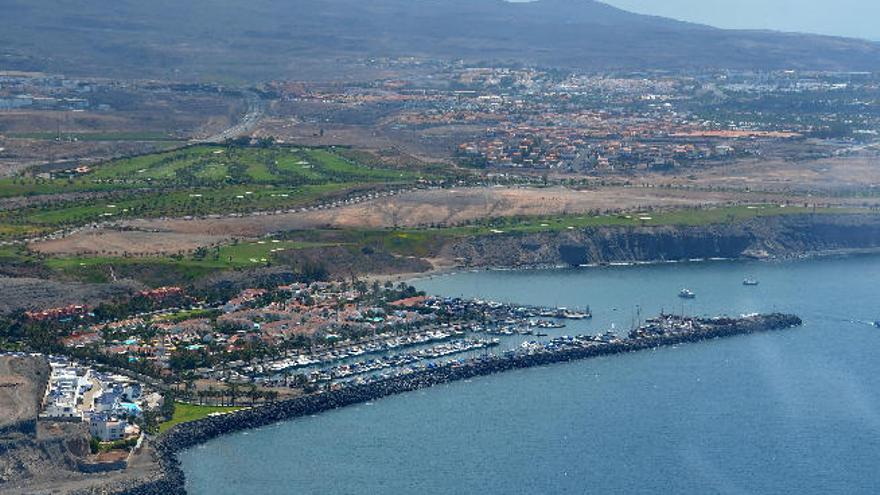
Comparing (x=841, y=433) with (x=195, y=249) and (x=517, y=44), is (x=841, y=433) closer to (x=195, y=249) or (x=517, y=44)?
(x=195, y=249)

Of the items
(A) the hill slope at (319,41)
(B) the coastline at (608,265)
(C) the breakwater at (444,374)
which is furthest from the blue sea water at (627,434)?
(A) the hill slope at (319,41)

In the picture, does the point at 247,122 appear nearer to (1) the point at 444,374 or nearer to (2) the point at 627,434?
(1) the point at 444,374

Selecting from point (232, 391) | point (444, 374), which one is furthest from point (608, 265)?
point (232, 391)

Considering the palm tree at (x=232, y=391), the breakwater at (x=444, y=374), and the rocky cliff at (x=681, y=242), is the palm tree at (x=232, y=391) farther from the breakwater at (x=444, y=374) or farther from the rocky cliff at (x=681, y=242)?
the rocky cliff at (x=681, y=242)

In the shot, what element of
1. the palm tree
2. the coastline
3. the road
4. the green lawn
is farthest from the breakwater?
the road

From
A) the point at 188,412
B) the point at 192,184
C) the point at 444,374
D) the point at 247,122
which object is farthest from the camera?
the point at 247,122

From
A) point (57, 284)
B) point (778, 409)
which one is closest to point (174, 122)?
point (57, 284)
